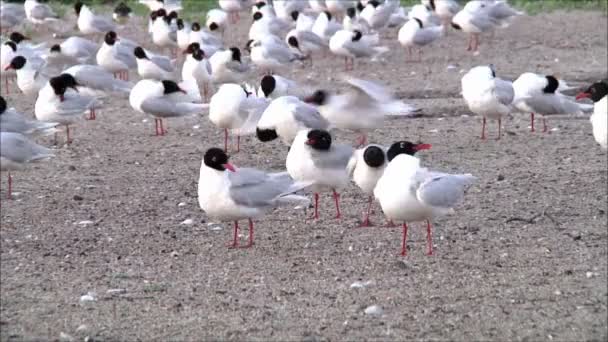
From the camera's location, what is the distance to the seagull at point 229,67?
14.5 metres

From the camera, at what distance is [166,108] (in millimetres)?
11797

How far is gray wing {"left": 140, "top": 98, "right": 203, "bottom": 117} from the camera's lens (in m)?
11.8

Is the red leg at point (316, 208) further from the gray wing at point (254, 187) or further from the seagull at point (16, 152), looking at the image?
the seagull at point (16, 152)

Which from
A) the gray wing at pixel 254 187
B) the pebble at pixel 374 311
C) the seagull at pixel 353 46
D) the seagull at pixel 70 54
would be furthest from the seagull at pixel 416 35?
the pebble at pixel 374 311

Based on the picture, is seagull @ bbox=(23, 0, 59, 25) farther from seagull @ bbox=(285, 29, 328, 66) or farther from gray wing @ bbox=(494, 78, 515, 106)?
gray wing @ bbox=(494, 78, 515, 106)

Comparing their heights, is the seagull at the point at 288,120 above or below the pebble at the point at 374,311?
above

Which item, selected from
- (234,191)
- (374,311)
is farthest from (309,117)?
(374,311)

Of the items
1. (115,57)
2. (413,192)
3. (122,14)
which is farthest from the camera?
(122,14)

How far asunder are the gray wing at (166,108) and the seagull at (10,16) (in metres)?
9.03

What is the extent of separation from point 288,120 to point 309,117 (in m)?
0.17

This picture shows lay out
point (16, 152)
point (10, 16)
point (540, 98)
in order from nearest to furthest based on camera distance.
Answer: point (16, 152) → point (540, 98) → point (10, 16)

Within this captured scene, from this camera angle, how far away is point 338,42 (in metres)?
16.7

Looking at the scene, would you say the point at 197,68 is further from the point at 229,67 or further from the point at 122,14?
the point at 122,14

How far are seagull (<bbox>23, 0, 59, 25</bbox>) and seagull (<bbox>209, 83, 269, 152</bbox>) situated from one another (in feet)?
33.7
